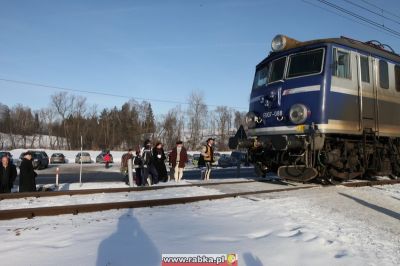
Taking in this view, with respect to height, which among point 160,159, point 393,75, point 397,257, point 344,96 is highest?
point 393,75

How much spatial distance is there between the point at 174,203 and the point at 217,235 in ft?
10.4

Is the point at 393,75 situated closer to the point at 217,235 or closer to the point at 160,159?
the point at 160,159

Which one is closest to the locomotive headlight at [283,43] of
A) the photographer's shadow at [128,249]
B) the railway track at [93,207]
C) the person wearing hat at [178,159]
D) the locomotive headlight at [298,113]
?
the locomotive headlight at [298,113]

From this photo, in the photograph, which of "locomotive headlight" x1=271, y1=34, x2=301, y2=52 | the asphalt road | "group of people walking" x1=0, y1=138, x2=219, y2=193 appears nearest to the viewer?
"group of people walking" x1=0, y1=138, x2=219, y2=193

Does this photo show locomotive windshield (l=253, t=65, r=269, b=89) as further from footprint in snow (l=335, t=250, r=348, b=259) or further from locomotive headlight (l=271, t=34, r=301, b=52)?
footprint in snow (l=335, t=250, r=348, b=259)

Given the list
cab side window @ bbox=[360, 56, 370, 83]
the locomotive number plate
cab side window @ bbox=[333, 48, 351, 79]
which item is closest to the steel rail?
the locomotive number plate

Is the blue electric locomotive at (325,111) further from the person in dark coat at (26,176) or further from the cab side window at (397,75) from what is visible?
the person in dark coat at (26,176)

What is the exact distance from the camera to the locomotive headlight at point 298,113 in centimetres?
1056

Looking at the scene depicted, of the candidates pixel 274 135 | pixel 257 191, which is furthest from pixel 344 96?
pixel 257 191

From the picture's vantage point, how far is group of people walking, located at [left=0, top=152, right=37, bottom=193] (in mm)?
11422

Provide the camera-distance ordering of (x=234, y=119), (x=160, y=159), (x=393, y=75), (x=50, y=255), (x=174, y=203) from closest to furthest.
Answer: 1. (x=50, y=255)
2. (x=174, y=203)
3. (x=393, y=75)
4. (x=160, y=159)
5. (x=234, y=119)

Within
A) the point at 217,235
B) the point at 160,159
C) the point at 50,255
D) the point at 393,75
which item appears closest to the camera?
the point at 50,255

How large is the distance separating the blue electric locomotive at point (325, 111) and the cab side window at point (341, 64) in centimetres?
3

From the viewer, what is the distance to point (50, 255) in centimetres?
513
